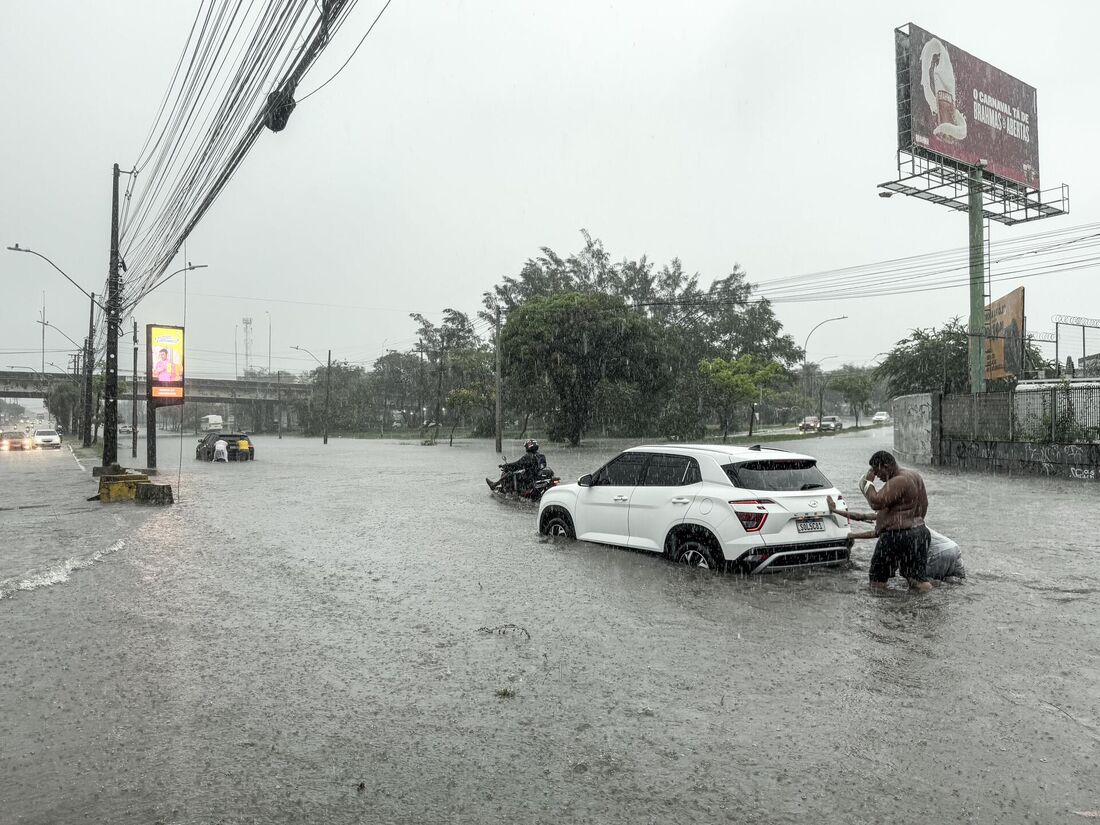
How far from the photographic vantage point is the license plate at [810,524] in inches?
342

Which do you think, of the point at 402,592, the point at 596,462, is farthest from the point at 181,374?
the point at 402,592

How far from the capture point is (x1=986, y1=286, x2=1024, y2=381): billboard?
3086cm

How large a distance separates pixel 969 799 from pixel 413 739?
2.70 meters

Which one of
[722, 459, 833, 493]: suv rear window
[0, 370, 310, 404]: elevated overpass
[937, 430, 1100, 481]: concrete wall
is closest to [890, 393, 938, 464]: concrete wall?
[937, 430, 1100, 481]: concrete wall

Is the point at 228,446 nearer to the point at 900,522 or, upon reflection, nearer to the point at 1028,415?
the point at 1028,415

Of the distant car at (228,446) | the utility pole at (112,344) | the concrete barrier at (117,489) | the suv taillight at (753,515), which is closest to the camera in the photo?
the suv taillight at (753,515)

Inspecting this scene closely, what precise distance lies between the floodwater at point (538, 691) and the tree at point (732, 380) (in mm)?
43343

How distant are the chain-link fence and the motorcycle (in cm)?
Result: 1334

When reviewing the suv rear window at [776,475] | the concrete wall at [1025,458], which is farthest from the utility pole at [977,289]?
the suv rear window at [776,475]

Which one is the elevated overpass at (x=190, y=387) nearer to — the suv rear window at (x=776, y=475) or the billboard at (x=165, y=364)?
the billboard at (x=165, y=364)

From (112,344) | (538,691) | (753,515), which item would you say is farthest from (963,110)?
(538,691)

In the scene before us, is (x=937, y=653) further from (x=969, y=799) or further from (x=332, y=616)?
(x=332, y=616)

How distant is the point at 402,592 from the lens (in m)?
8.46

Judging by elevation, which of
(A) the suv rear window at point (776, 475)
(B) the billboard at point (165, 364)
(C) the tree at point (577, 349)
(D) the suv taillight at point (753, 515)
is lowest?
(D) the suv taillight at point (753, 515)
